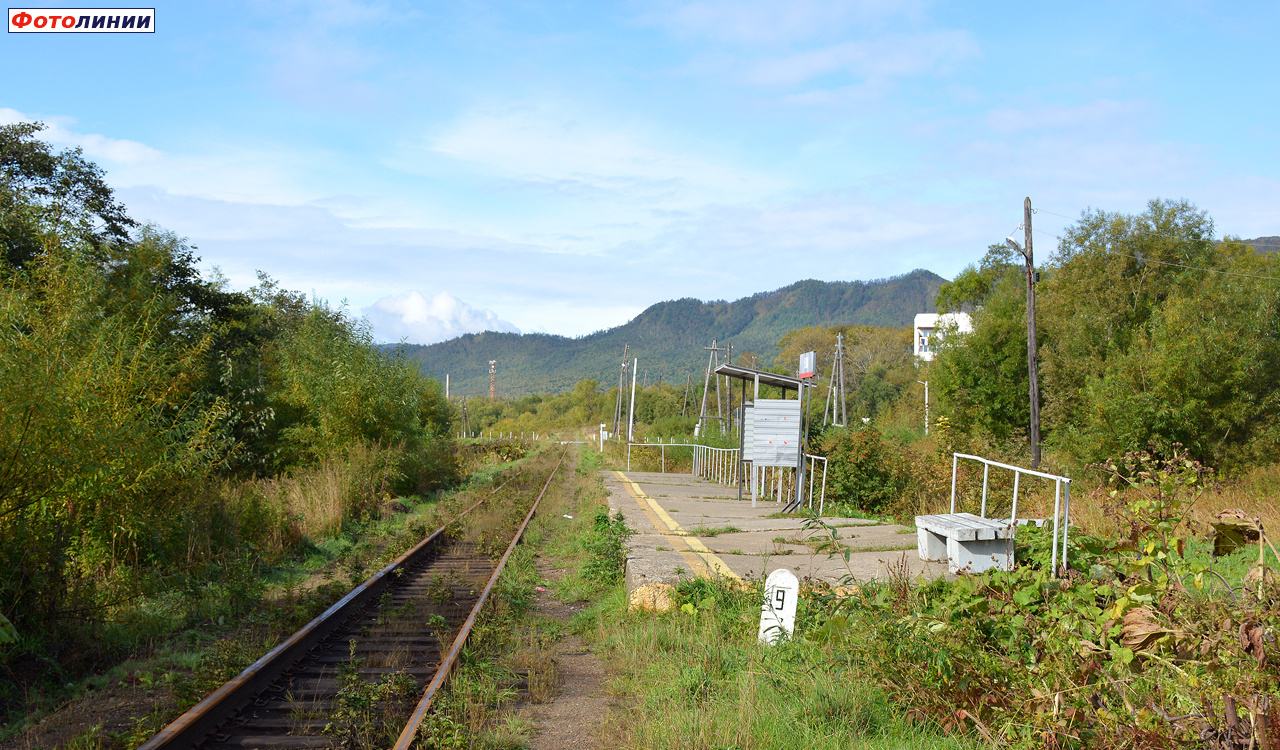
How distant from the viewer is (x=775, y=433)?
604 inches

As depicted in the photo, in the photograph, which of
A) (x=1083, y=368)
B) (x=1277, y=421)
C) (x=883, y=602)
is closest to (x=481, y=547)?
(x=883, y=602)

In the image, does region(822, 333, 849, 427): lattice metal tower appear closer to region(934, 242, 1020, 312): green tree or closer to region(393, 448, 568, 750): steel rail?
region(934, 242, 1020, 312): green tree

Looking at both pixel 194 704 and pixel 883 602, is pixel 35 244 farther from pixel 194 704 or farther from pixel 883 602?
pixel 883 602

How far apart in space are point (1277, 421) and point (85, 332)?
29.1 metres

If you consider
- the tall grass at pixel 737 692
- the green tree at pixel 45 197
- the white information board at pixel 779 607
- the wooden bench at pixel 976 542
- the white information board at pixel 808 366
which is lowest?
the tall grass at pixel 737 692

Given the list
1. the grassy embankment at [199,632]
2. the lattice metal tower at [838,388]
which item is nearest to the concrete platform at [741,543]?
the grassy embankment at [199,632]

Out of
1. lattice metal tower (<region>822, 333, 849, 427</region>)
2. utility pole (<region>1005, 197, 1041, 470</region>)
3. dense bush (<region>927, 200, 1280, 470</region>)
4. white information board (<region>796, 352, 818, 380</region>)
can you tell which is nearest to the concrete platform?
white information board (<region>796, 352, 818, 380</region>)

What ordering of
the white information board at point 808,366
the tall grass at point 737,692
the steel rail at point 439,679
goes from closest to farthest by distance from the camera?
1. the tall grass at point 737,692
2. the steel rail at point 439,679
3. the white information board at point 808,366

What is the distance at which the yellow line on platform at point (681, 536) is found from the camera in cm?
832

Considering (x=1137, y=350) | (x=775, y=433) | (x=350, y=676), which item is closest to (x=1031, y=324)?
(x=1137, y=350)

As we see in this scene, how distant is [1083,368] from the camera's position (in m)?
30.7

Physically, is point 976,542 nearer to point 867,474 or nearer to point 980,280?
point 867,474

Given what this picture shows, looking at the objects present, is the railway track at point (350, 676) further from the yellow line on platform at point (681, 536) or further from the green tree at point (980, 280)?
the green tree at point (980, 280)

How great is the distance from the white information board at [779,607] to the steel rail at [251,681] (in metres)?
3.70
